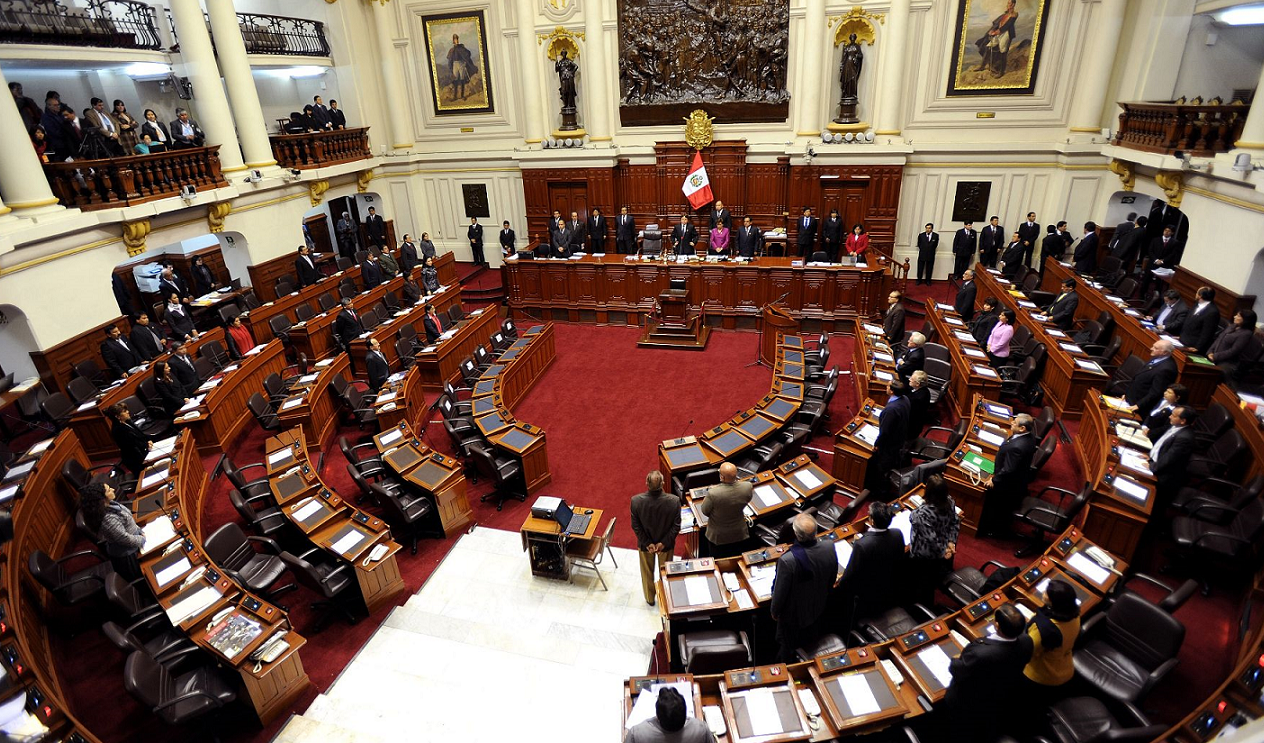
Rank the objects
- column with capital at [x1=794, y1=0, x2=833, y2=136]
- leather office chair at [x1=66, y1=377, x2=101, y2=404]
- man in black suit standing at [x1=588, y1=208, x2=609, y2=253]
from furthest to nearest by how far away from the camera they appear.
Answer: man in black suit standing at [x1=588, y1=208, x2=609, y2=253] < column with capital at [x1=794, y1=0, x2=833, y2=136] < leather office chair at [x1=66, y1=377, x2=101, y2=404]

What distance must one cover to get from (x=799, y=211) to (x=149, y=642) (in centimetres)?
1547

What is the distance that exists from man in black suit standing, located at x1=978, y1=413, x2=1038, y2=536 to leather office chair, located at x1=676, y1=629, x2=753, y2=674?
342 cm

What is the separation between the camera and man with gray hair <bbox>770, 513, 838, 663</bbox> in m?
4.80

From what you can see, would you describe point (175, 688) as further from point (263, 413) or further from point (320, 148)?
point (320, 148)

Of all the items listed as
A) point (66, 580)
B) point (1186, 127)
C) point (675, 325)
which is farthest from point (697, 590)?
point (1186, 127)

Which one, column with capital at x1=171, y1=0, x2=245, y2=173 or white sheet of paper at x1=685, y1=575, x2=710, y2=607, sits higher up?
column with capital at x1=171, y1=0, x2=245, y2=173

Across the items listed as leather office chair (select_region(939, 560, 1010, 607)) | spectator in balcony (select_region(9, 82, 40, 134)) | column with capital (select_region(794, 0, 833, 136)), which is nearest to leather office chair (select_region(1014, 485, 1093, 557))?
leather office chair (select_region(939, 560, 1010, 607))

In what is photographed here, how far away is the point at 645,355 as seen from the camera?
527 inches

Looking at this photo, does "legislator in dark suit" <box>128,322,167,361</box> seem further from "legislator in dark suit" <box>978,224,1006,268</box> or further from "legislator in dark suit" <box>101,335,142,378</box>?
"legislator in dark suit" <box>978,224,1006,268</box>

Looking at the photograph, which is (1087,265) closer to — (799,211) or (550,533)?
(799,211)

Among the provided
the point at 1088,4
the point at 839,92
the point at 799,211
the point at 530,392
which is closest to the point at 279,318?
the point at 530,392

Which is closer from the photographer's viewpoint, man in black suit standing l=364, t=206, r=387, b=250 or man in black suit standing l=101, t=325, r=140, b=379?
man in black suit standing l=101, t=325, r=140, b=379

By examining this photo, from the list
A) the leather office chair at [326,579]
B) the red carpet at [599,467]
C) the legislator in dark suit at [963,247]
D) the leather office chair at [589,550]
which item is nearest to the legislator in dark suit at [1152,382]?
the red carpet at [599,467]

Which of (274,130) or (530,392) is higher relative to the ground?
(274,130)
